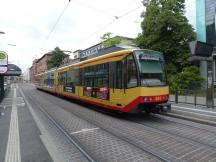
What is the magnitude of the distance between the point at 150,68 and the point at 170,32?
21619 millimetres

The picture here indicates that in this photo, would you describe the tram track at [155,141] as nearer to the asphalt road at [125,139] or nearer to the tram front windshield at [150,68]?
the asphalt road at [125,139]

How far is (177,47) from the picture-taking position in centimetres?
3148

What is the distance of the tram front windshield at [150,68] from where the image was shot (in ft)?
38.3

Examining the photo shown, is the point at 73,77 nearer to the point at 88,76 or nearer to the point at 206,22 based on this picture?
the point at 88,76

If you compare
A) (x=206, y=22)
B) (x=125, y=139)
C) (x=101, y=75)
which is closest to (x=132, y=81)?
(x=101, y=75)

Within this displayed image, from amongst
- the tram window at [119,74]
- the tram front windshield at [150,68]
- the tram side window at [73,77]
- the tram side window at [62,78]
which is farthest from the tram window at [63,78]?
the tram front windshield at [150,68]

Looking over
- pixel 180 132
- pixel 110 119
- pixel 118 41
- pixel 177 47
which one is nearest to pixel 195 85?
pixel 110 119

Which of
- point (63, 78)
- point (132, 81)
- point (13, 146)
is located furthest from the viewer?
point (63, 78)

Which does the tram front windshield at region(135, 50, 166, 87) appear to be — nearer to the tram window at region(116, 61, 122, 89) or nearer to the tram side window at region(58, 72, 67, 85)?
the tram window at region(116, 61, 122, 89)

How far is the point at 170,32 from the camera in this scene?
3234 centimetres

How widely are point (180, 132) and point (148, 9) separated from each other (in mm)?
26470

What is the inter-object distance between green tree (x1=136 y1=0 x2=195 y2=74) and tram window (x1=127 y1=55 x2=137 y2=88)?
2010cm

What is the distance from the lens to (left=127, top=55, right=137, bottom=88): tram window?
11664 millimetres

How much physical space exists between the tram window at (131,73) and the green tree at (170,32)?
20.1 meters
